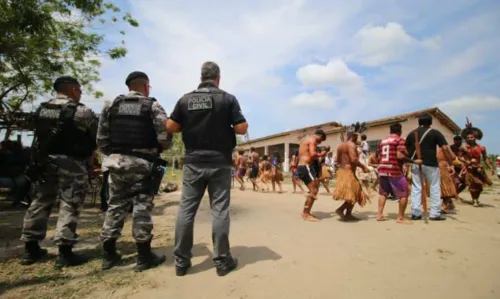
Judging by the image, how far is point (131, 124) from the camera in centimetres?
304

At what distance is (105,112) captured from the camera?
3.17m

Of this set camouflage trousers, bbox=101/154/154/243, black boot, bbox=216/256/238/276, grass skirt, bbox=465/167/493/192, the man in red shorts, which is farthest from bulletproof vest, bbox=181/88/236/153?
grass skirt, bbox=465/167/493/192

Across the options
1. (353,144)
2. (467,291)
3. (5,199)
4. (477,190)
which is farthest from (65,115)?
(477,190)

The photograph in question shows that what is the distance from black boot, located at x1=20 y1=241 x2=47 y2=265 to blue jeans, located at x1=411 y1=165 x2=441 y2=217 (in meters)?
5.94

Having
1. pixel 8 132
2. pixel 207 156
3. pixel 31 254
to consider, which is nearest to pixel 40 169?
pixel 31 254

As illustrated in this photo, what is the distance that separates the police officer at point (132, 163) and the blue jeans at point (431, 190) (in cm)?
478

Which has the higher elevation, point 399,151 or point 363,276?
point 399,151

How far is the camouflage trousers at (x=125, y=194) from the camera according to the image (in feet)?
9.78

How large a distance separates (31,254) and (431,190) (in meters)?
6.39

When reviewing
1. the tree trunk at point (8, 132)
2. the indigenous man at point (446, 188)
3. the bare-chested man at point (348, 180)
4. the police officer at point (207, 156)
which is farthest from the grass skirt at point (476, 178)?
the tree trunk at point (8, 132)

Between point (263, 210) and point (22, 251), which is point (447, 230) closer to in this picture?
point (263, 210)

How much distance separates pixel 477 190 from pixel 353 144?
4333 mm

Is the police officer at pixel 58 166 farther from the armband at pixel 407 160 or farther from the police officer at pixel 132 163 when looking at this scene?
the armband at pixel 407 160

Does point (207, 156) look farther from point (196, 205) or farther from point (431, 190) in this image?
point (431, 190)
